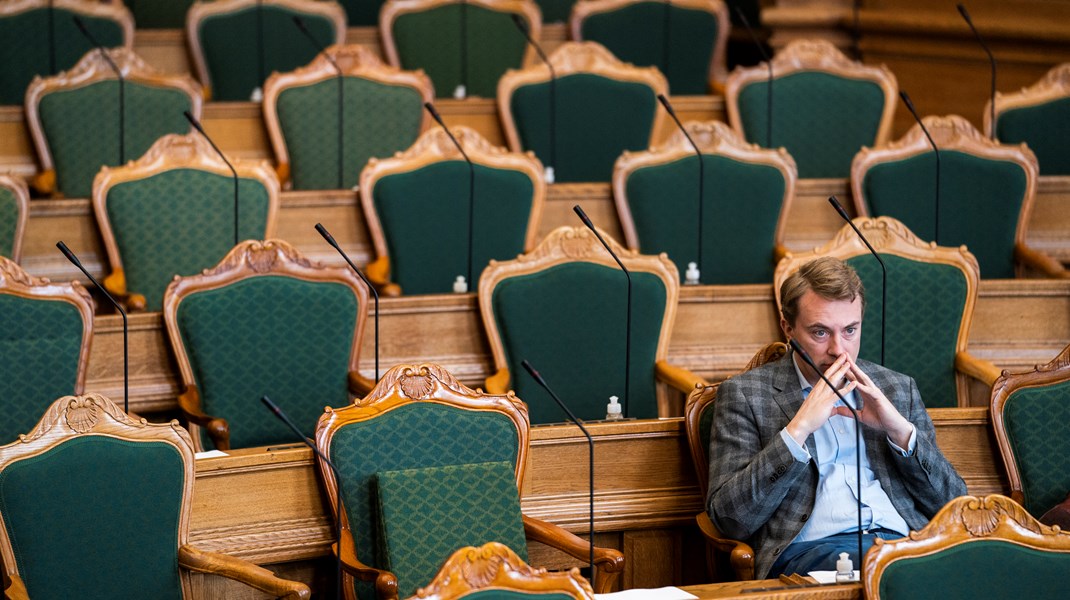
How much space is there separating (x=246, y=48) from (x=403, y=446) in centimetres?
114

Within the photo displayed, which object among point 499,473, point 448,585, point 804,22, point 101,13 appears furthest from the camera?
point 804,22

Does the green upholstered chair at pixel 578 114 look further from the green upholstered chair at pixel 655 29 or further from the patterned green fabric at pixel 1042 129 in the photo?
the patterned green fabric at pixel 1042 129

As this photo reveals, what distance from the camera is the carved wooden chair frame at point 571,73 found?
1855mm

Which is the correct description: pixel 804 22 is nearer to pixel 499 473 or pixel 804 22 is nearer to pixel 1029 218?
pixel 1029 218

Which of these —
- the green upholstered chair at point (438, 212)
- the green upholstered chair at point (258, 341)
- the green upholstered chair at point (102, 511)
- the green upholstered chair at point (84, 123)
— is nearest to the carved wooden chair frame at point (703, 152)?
the green upholstered chair at point (438, 212)

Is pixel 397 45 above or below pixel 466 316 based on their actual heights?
above

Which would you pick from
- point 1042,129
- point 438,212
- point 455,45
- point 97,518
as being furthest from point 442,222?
point 1042,129

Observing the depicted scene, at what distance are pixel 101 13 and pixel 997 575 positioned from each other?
1604 millimetres

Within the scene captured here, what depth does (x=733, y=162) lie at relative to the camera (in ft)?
5.43

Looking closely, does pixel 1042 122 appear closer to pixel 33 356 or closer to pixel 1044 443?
pixel 1044 443

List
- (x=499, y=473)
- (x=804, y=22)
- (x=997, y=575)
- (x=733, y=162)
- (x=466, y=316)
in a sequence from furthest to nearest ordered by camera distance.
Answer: (x=804, y=22)
(x=733, y=162)
(x=466, y=316)
(x=499, y=473)
(x=997, y=575)

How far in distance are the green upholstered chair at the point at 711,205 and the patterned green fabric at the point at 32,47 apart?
2.76 ft

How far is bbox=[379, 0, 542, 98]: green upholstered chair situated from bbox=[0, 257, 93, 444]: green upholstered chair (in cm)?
89

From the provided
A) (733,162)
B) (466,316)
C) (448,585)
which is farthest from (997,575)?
(733,162)
